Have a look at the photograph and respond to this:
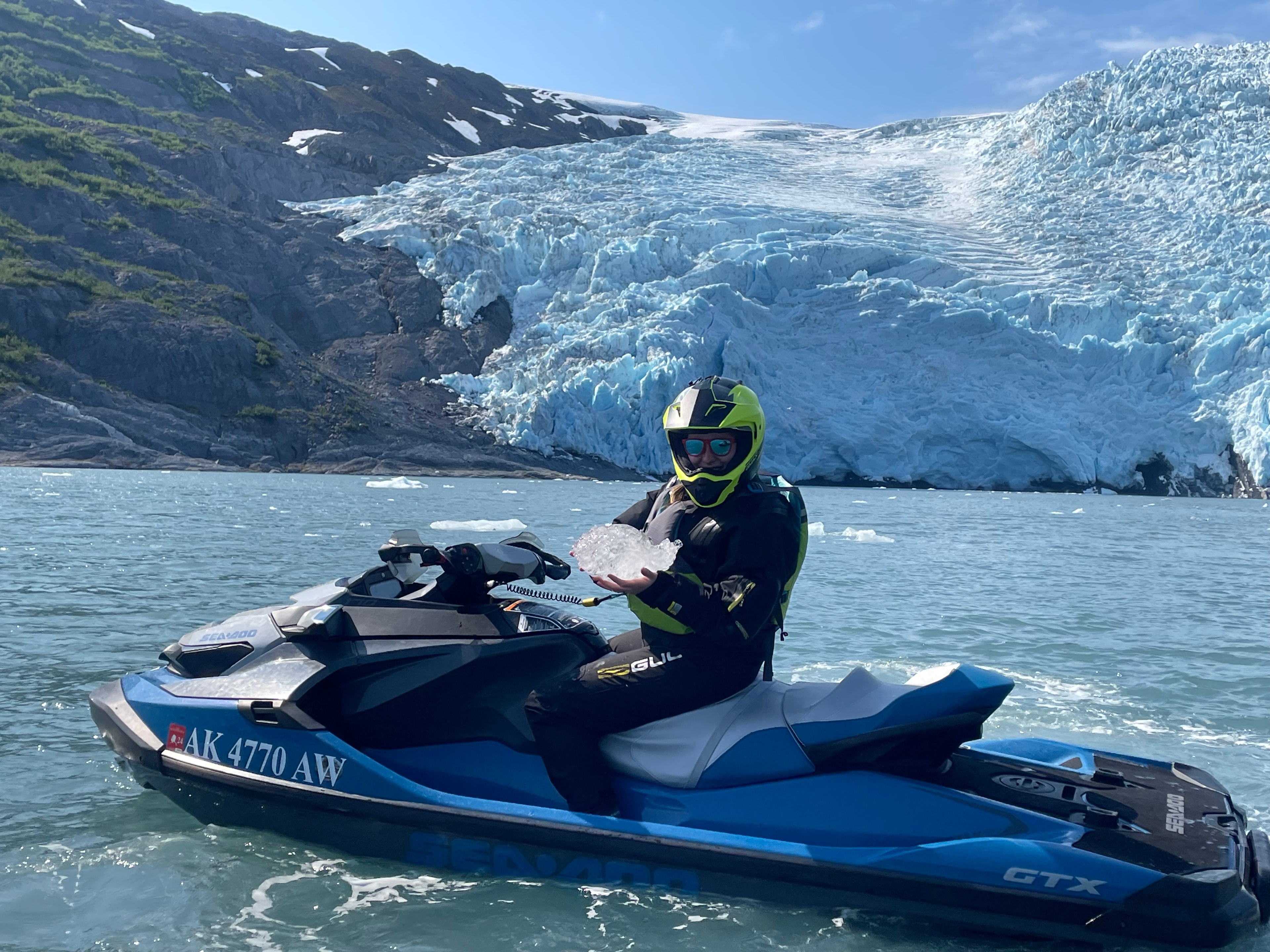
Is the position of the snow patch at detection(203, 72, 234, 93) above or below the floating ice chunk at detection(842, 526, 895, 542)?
above

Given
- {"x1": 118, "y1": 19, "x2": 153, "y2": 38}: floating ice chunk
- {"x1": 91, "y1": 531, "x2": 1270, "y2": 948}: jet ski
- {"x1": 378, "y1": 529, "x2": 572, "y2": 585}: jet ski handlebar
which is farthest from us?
{"x1": 118, "y1": 19, "x2": 153, "y2": 38}: floating ice chunk

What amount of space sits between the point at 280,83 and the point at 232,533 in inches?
2709

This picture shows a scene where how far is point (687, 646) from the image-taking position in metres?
3.36

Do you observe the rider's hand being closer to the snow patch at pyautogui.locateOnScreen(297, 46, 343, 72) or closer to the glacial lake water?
the glacial lake water

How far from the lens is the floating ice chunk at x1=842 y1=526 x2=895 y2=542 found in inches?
776

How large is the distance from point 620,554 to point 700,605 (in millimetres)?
318

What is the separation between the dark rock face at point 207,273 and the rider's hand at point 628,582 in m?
41.7

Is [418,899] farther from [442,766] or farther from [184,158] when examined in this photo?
[184,158]

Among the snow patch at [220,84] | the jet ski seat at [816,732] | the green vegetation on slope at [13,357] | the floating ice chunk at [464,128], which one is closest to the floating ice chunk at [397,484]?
the green vegetation on slope at [13,357]

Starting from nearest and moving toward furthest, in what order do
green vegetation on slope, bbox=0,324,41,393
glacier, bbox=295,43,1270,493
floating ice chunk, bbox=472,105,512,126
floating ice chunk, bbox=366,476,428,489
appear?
1. floating ice chunk, bbox=366,476,428,489
2. glacier, bbox=295,43,1270,493
3. green vegetation on slope, bbox=0,324,41,393
4. floating ice chunk, bbox=472,105,512,126

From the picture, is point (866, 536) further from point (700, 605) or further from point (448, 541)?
point (700, 605)

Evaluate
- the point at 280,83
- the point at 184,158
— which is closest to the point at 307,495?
the point at 184,158

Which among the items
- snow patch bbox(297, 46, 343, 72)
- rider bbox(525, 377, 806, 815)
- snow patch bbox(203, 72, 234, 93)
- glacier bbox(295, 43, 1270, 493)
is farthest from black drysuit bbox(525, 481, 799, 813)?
snow patch bbox(297, 46, 343, 72)

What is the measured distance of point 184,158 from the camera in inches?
2384
